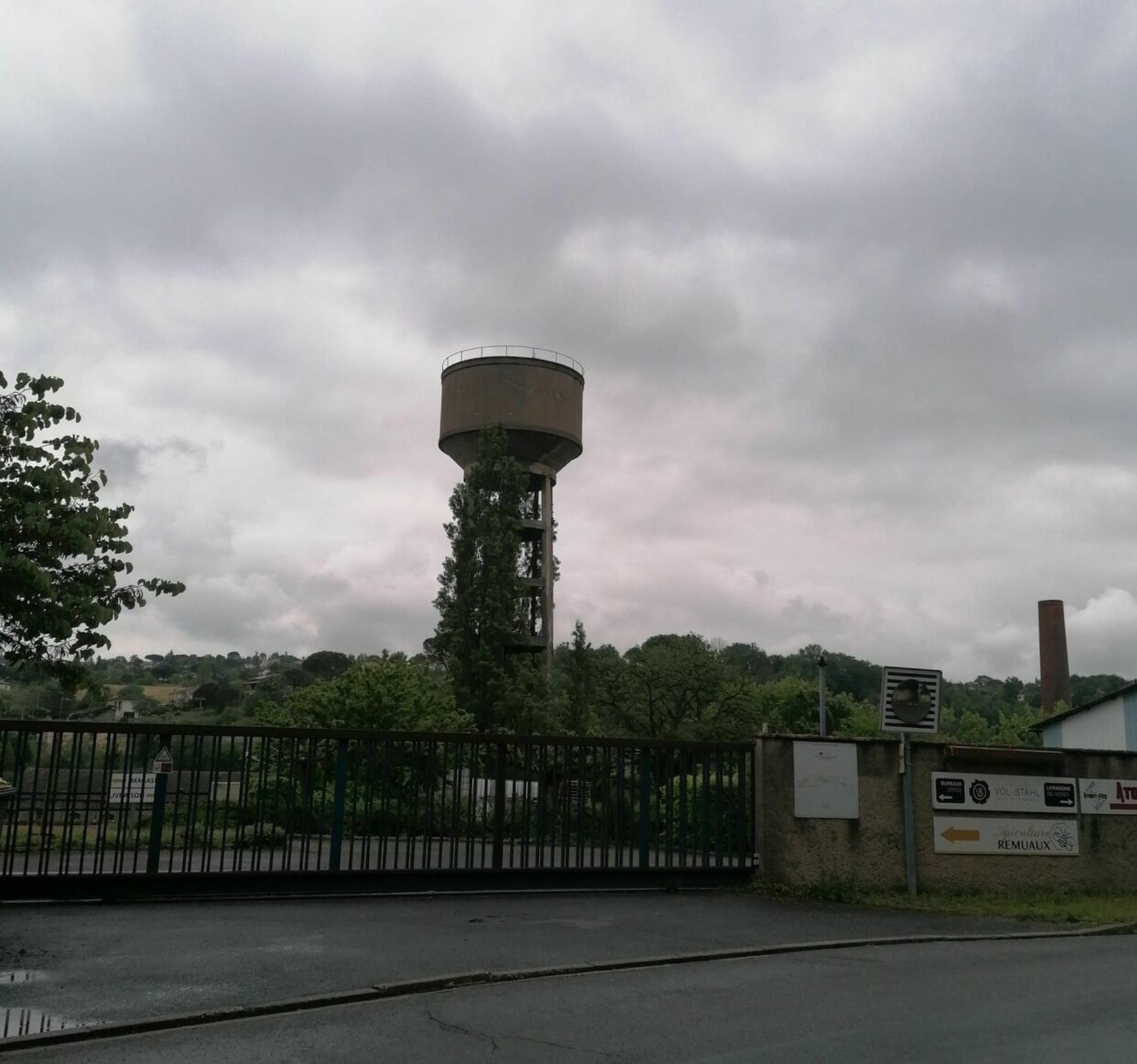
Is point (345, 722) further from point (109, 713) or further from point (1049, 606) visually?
point (1049, 606)

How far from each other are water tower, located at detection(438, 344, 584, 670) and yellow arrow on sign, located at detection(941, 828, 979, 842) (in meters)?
37.1

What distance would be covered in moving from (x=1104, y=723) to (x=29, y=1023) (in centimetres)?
3405

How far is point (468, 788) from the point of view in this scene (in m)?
14.2

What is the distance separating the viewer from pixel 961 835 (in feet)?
49.4

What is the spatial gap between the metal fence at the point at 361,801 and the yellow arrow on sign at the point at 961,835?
2.54 meters

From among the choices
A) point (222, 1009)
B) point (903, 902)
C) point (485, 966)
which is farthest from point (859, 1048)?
point (903, 902)

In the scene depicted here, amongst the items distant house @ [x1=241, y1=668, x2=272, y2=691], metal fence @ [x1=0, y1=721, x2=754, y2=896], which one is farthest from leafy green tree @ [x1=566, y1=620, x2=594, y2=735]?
distant house @ [x1=241, y1=668, x2=272, y2=691]

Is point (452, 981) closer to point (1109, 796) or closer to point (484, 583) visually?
point (1109, 796)

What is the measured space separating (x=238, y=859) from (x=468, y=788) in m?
2.89

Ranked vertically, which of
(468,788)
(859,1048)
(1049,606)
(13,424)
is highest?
(1049,606)

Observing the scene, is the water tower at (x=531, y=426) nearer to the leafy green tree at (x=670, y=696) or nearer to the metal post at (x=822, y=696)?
the leafy green tree at (x=670, y=696)

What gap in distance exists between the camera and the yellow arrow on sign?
49.2 ft

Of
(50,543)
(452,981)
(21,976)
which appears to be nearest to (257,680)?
(50,543)

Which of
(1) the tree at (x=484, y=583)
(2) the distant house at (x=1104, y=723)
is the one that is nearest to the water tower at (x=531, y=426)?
(1) the tree at (x=484, y=583)
